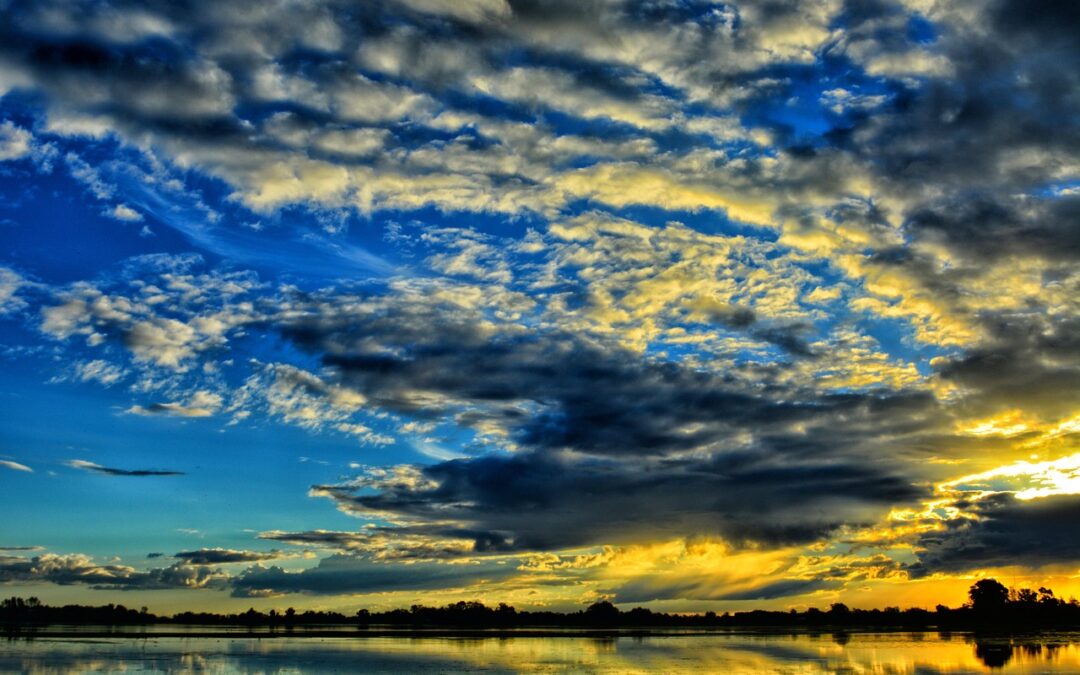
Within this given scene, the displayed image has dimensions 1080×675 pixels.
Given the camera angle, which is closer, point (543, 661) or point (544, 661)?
point (544, 661)

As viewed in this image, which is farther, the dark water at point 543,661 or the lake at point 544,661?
the lake at point 544,661

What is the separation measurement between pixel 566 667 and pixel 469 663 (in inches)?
474

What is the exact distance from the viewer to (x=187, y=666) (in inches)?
3501

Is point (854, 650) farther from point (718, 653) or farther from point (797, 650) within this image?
point (718, 653)

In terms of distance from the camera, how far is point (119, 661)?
94.6 m

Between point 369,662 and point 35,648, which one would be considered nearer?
point 369,662

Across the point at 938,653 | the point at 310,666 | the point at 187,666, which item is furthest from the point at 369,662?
the point at 938,653

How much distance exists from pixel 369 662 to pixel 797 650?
64146 millimetres

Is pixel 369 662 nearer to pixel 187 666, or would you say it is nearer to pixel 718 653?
pixel 187 666

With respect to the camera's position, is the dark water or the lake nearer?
the dark water

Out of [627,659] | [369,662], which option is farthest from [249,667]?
[627,659]

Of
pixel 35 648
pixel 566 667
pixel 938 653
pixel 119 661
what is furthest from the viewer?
pixel 35 648

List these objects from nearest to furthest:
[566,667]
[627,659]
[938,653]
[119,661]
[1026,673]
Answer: [1026,673] → [566,667] → [119,661] → [627,659] → [938,653]

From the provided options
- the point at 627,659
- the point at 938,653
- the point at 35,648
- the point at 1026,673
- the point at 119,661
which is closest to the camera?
the point at 1026,673
